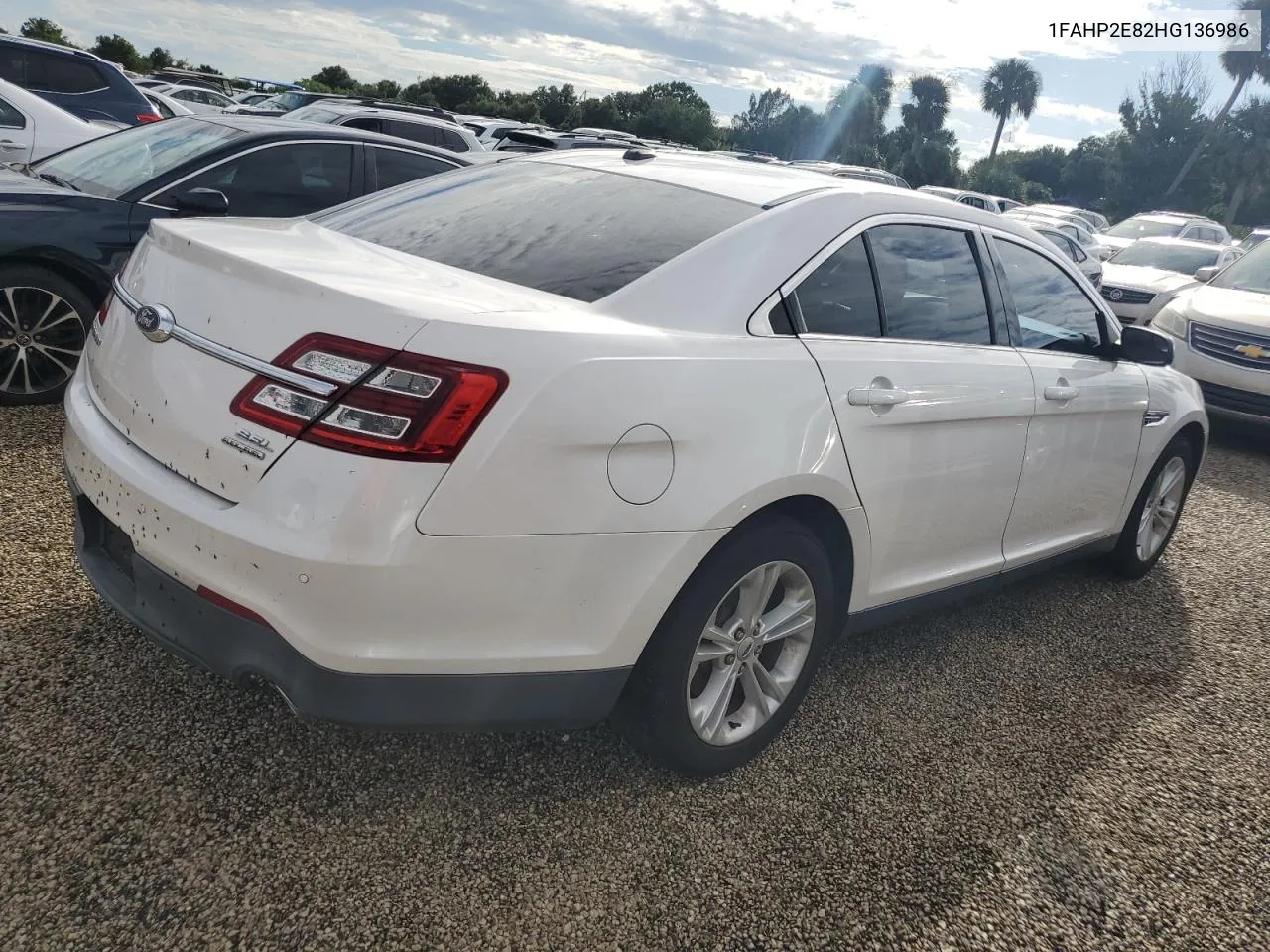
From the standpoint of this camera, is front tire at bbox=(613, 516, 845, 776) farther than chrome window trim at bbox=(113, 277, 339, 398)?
Yes

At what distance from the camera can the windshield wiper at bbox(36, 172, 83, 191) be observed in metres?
5.22

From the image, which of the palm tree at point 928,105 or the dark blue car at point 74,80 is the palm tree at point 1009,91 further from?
the dark blue car at point 74,80

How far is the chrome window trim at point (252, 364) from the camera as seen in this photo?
1.97 m

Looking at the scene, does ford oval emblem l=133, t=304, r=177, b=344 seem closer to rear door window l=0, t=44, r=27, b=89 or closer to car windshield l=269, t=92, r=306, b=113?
rear door window l=0, t=44, r=27, b=89

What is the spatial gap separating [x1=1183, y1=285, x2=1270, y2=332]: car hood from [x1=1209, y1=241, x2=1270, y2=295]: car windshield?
0.13m

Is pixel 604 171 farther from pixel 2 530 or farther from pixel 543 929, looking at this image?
pixel 2 530

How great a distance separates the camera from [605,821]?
253cm

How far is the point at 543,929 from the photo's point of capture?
216cm

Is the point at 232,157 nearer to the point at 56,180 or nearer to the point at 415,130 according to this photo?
the point at 56,180

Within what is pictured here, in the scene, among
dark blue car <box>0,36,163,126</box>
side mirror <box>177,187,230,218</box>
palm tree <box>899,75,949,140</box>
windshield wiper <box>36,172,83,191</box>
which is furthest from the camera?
palm tree <box>899,75,949,140</box>

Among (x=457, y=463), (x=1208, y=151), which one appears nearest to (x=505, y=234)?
(x=457, y=463)

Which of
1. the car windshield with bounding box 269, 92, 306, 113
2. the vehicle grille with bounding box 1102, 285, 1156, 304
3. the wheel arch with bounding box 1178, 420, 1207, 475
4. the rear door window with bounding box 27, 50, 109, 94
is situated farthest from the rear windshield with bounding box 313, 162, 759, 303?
the car windshield with bounding box 269, 92, 306, 113

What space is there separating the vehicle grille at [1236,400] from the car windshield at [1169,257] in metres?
6.79

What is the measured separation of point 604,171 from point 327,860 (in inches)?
84.1
